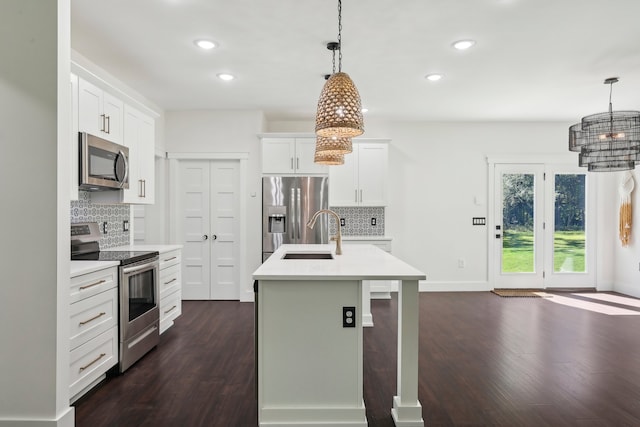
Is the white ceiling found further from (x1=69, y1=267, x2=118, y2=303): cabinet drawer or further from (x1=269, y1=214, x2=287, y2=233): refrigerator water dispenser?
(x1=69, y1=267, x2=118, y2=303): cabinet drawer

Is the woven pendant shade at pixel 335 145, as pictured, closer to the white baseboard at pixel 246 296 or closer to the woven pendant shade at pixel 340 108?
the woven pendant shade at pixel 340 108

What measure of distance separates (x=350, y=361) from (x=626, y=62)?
12.5ft

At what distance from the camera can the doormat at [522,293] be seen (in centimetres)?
535

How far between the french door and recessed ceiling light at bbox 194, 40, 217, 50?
4.59 m

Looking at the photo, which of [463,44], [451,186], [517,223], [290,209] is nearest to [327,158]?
[463,44]

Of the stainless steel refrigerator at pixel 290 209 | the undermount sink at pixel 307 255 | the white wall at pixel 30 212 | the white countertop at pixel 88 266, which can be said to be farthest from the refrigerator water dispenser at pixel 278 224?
the white wall at pixel 30 212

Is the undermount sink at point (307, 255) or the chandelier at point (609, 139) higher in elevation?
the chandelier at point (609, 139)

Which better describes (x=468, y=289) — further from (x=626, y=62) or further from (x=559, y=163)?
(x=626, y=62)

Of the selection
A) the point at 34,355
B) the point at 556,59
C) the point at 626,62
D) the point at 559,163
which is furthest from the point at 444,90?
the point at 34,355

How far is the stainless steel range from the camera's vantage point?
277 cm

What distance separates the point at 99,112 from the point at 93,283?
4.61 ft

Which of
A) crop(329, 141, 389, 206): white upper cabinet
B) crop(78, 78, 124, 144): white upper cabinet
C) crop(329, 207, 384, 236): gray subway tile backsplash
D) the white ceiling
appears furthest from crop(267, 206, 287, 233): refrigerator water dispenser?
crop(78, 78, 124, 144): white upper cabinet

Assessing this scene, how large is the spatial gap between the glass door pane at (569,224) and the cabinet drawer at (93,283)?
19.9 feet

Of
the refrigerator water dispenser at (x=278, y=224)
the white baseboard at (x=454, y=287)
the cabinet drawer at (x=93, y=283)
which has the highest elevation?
the refrigerator water dispenser at (x=278, y=224)
